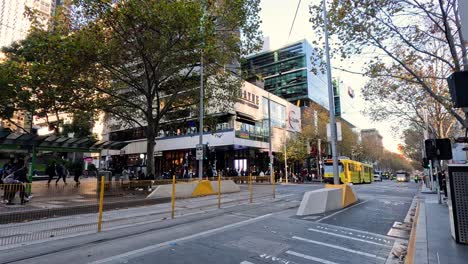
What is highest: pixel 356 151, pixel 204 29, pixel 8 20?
pixel 8 20

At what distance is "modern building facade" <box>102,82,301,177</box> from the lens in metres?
37.3

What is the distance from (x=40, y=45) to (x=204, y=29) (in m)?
8.26

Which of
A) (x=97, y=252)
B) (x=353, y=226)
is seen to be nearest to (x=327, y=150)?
(x=353, y=226)

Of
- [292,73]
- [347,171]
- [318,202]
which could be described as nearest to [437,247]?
[318,202]

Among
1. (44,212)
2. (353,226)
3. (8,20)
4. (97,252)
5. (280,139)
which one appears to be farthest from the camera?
(280,139)

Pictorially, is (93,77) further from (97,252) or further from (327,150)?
(327,150)

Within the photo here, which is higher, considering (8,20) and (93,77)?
(8,20)

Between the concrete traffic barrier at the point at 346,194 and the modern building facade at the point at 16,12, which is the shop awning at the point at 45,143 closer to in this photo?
the modern building facade at the point at 16,12

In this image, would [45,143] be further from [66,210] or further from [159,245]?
[159,245]

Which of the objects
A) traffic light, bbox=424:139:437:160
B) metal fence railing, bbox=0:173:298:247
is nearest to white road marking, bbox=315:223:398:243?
traffic light, bbox=424:139:437:160

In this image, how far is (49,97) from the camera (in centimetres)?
1764

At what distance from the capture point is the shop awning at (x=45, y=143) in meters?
12.9

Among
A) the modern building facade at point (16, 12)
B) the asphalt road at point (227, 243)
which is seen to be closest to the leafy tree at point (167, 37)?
the modern building facade at point (16, 12)

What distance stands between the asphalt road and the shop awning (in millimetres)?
8688
